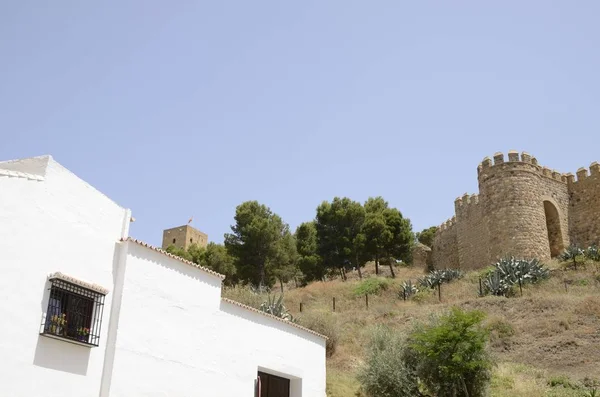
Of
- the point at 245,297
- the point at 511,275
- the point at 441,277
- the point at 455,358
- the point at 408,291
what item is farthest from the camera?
the point at 441,277

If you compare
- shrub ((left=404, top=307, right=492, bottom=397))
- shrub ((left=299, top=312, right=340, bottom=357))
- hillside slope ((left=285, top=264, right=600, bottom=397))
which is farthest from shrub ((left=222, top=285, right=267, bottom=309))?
shrub ((left=404, top=307, right=492, bottom=397))

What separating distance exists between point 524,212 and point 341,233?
47.9 ft

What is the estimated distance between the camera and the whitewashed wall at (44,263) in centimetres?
1107

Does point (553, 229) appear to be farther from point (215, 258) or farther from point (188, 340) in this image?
point (188, 340)

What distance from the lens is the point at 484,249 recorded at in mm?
33344

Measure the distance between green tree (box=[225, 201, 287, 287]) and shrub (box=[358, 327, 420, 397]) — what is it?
67.2ft

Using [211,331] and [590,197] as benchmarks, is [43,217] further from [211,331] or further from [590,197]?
[590,197]

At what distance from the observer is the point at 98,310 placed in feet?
41.5

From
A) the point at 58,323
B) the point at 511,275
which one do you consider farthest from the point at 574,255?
the point at 58,323

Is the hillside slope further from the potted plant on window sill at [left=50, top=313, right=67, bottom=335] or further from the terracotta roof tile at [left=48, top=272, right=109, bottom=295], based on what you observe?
the potted plant on window sill at [left=50, top=313, right=67, bottom=335]

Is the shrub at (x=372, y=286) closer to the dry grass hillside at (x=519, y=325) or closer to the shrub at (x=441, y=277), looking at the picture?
the dry grass hillside at (x=519, y=325)

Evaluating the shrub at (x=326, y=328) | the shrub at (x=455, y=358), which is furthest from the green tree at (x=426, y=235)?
the shrub at (x=455, y=358)

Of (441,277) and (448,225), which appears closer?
(441,277)

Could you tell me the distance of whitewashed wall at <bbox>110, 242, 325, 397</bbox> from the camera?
13.1m
